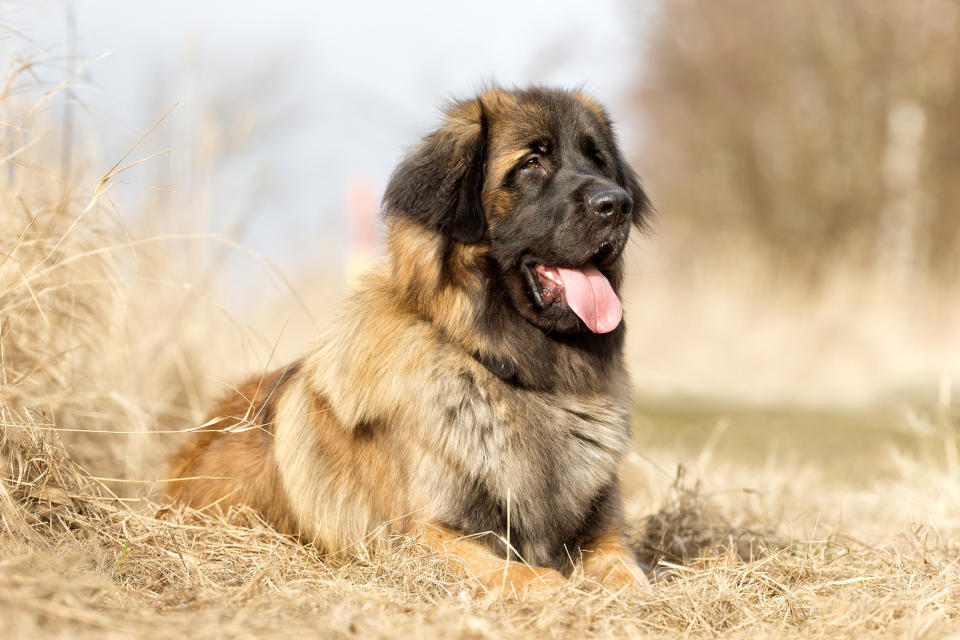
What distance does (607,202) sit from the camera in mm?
3342

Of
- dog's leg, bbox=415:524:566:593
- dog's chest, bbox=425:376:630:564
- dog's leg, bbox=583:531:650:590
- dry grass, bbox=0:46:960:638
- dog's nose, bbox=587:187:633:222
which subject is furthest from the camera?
dog's nose, bbox=587:187:633:222

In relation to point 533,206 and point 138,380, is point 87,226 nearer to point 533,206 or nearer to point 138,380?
point 138,380

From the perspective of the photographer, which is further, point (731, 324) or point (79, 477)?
point (731, 324)

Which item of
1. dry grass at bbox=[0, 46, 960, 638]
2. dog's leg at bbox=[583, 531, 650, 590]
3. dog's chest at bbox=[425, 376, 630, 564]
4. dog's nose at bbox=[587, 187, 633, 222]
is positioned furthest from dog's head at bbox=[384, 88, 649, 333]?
dry grass at bbox=[0, 46, 960, 638]

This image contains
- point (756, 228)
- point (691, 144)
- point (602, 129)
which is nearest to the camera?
point (602, 129)

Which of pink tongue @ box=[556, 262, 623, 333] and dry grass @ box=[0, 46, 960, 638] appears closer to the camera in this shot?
dry grass @ box=[0, 46, 960, 638]

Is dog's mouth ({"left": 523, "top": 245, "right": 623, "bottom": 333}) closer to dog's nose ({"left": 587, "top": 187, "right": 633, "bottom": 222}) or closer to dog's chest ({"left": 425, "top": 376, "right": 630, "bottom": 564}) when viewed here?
dog's nose ({"left": 587, "top": 187, "right": 633, "bottom": 222})

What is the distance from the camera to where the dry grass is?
7.80 feet

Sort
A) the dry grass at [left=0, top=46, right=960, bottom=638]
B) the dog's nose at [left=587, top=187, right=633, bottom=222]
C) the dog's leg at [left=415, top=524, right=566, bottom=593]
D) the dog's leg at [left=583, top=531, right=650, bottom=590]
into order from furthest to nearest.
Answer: the dog's nose at [left=587, top=187, right=633, bottom=222] → the dog's leg at [left=583, top=531, right=650, bottom=590] → the dog's leg at [left=415, top=524, right=566, bottom=593] → the dry grass at [left=0, top=46, right=960, bottom=638]

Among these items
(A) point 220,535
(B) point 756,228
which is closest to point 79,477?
(A) point 220,535

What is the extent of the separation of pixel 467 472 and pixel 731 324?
1055 centimetres

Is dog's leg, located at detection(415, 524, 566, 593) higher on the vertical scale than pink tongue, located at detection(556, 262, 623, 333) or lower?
lower

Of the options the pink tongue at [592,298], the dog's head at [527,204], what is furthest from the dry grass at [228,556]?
the dog's head at [527,204]

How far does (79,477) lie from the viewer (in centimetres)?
317
